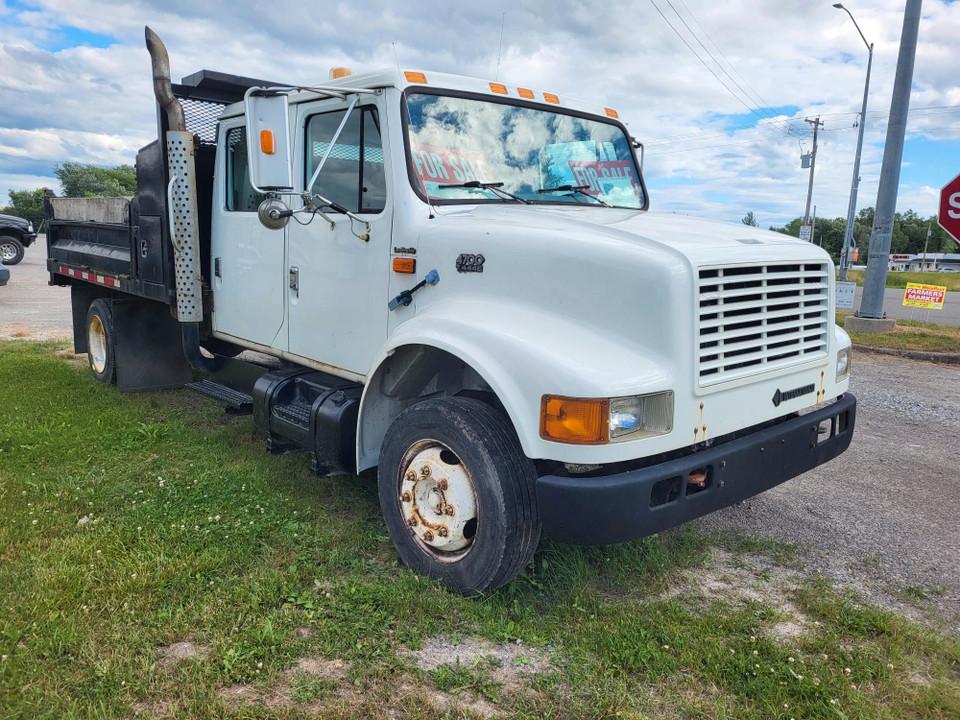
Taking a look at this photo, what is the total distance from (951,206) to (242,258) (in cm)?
934

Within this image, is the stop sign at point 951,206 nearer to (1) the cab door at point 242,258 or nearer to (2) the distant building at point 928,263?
(1) the cab door at point 242,258

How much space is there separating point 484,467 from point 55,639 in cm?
178

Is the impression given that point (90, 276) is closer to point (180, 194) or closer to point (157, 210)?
point (157, 210)

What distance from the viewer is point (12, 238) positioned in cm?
2027

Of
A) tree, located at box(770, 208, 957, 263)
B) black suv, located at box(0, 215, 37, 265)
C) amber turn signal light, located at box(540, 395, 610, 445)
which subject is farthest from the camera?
tree, located at box(770, 208, 957, 263)

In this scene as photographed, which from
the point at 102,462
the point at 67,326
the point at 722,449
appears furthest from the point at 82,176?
the point at 722,449

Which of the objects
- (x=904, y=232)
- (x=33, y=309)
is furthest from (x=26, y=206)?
(x=904, y=232)

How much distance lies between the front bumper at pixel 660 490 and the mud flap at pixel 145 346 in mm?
4942

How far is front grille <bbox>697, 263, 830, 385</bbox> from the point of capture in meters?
3.06

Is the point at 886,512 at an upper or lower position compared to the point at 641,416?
lower

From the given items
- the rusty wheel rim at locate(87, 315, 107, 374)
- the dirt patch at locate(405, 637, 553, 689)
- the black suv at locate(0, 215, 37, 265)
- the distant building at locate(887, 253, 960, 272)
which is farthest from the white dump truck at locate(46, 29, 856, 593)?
the distant building at locate(887, 253, 960, 272)

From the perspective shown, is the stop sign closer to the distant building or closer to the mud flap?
the mud flap

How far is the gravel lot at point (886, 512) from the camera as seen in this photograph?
3.72m

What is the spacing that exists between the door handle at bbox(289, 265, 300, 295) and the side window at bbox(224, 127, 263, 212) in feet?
2.34
